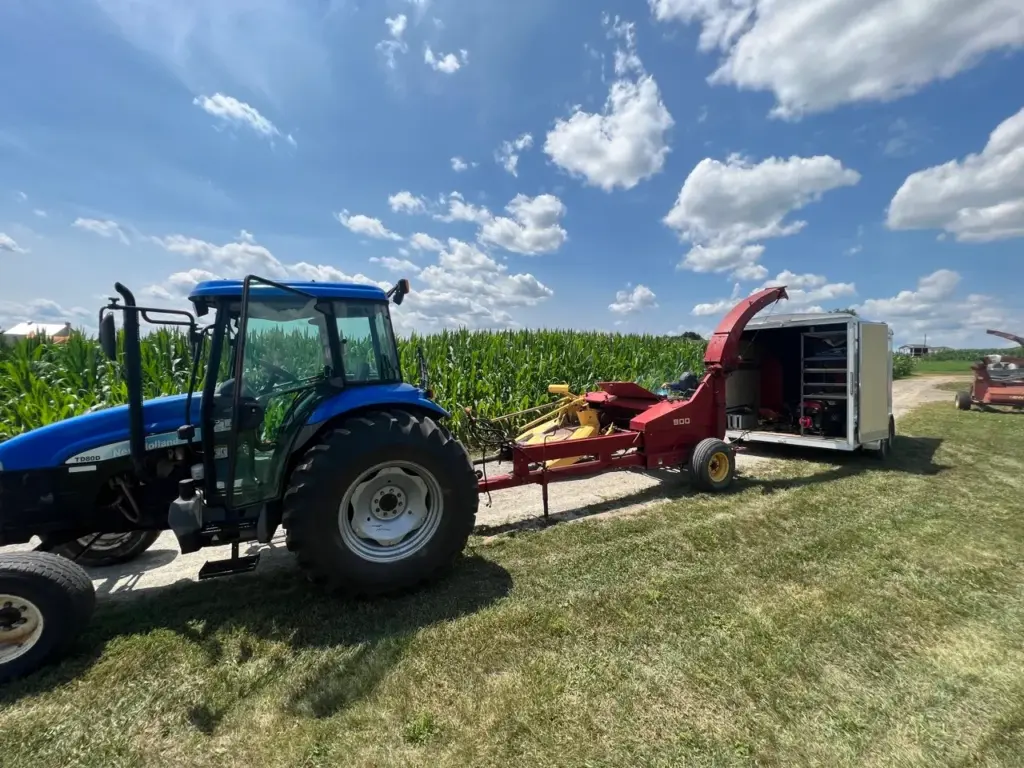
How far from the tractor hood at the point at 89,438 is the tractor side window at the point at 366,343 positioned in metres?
1.12

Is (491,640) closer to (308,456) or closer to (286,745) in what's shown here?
(286,745)

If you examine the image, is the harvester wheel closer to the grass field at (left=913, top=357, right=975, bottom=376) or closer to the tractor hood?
the tractor hood

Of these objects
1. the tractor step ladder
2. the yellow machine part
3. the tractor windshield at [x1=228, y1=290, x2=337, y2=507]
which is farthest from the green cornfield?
the yellow machine part

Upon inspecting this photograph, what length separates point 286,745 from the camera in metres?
2.19

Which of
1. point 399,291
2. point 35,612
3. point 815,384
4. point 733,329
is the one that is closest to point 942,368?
point 815,384

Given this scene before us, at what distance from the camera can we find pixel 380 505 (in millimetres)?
3568

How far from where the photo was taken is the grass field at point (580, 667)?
2.19 m

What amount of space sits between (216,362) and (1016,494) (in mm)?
8269

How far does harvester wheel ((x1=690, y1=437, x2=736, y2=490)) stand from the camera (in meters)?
5.76

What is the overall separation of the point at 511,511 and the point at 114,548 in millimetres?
3433

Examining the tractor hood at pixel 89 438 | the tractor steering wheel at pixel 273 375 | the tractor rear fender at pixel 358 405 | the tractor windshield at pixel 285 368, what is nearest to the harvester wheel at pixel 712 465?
the tractor rear fender at pixel 358 405

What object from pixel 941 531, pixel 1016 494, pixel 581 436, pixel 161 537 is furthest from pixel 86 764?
pixel 1016 494

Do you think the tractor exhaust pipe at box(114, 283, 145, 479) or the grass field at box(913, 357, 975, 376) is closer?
the tractor exhaust pipe at box(114, 283, 145, 479)

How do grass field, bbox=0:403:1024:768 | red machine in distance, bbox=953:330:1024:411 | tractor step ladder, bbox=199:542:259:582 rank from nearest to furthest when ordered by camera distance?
grass field, bbox=0:403:1024:768, tractor step ladder, bbox=199:542:259:582, red machine in distance, bbox=953:330:1024:411
